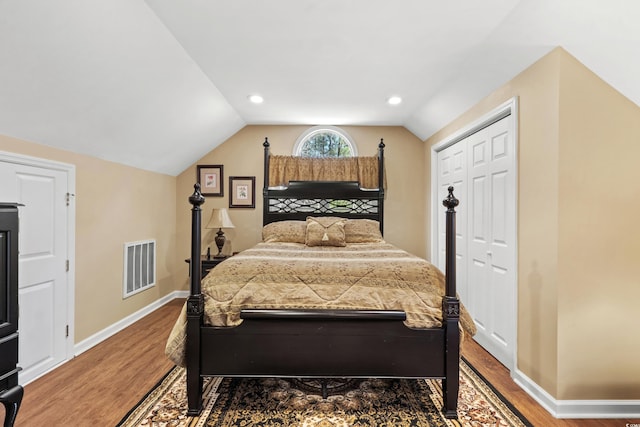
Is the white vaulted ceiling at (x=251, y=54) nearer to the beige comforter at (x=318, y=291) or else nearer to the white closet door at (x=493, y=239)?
the white closet door at (x=493, y=239)

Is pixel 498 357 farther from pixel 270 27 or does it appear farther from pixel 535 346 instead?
pixel 270 27

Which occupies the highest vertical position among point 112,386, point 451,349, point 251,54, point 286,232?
point 251,54

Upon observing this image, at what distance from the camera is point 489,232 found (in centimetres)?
275

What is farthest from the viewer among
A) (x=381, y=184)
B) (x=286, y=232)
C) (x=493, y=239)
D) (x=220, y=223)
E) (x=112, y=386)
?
(x=381, y=184)

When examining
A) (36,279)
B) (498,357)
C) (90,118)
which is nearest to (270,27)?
(90,118)

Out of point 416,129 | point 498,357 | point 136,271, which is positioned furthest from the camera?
point 416,129

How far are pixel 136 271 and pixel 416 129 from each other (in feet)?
13.0

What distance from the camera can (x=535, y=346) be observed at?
2.10m

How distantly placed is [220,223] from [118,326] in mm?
1548

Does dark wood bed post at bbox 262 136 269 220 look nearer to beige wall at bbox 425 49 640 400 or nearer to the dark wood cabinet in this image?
the dark wood cabinet

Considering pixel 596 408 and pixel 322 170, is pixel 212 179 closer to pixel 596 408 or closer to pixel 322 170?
pixel 322 170

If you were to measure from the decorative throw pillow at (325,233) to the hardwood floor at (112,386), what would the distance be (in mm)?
1627

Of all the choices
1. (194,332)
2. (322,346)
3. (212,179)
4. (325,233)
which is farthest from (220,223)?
(322,346)

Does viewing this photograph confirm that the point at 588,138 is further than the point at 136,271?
No
